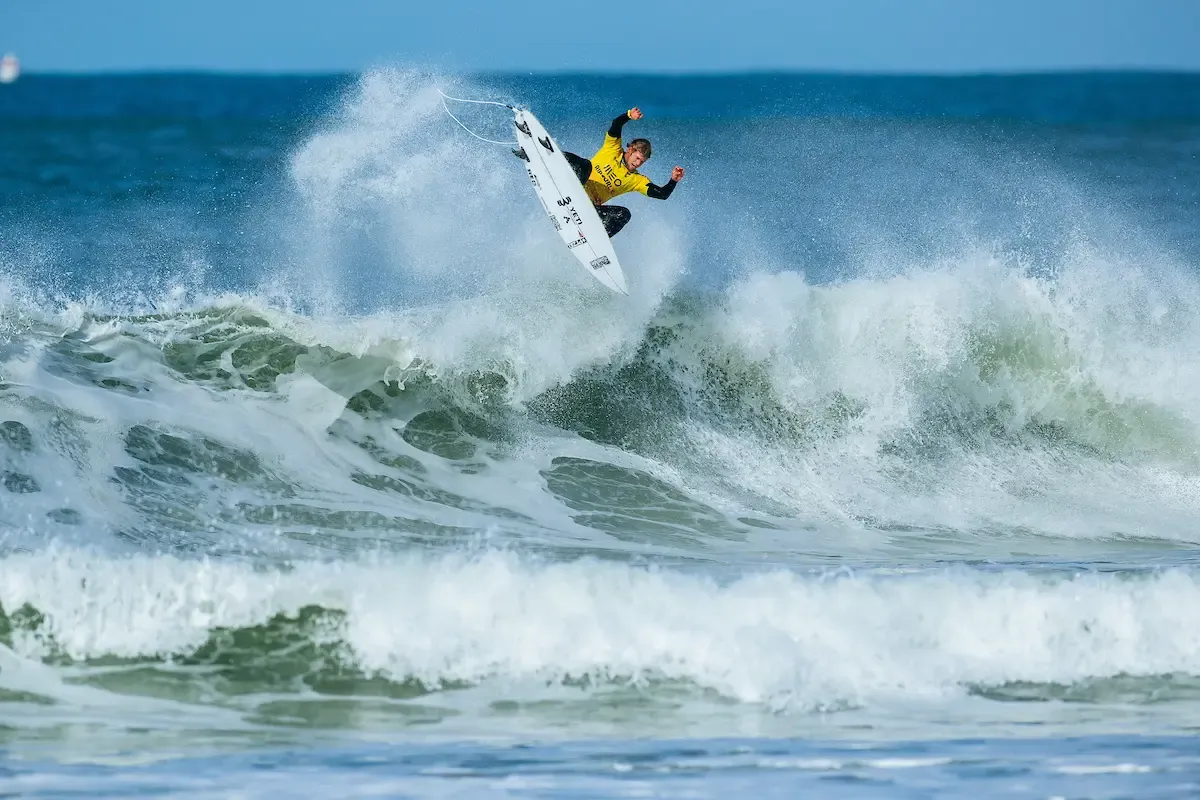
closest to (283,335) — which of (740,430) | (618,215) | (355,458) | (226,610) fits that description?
(355,458)

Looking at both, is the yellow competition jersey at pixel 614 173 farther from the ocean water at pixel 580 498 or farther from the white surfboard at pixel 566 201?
the ocean water at pixel 580 498

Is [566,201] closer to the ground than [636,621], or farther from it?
farther from it

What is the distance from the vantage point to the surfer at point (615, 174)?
10789 mm

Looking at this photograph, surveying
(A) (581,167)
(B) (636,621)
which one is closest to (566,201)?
(A) (581,167)

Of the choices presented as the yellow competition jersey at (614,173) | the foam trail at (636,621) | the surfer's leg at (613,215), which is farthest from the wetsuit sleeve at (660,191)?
the foam trail at (636,621)

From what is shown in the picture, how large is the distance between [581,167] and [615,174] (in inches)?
10.8

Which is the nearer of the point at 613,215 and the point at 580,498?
the point at 580,498

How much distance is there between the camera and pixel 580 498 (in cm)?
1029

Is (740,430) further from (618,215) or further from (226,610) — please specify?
(226,610)

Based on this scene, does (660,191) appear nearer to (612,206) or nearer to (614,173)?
(614,173)

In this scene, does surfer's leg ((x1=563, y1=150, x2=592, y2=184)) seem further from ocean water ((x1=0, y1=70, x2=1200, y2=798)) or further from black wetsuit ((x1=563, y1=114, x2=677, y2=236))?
ocean water ((x1=0, y1=70, x2=1200, y2=798))

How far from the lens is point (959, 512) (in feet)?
35.1

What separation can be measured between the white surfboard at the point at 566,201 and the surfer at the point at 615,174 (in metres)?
0.08

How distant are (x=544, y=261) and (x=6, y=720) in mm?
7023
